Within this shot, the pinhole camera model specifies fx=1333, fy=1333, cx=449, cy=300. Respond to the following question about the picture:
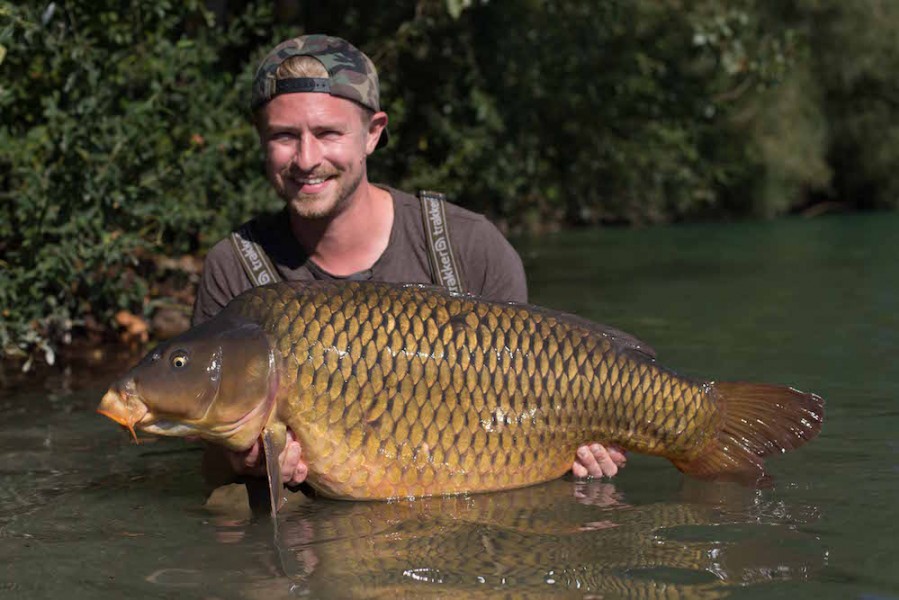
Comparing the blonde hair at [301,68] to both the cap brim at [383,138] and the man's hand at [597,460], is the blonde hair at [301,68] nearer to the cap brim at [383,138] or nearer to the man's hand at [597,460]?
the cap brim at [383,138]

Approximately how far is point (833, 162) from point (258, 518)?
2349 centimetres

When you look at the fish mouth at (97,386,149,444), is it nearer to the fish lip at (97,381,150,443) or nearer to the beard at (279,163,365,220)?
the fish lip at (97,381,150,443)

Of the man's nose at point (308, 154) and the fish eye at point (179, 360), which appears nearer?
the fish eye at point (179, 360)

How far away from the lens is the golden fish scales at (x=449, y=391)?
3.08 m

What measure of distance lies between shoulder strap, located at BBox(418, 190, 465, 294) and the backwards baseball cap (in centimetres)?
34

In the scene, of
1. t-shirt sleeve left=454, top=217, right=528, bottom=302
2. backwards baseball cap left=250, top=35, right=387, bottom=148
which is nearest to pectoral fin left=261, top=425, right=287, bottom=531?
t-shirt sleeve left=454, top=217, right=528, bottom=302

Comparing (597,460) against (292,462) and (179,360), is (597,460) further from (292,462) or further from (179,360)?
(179,360)

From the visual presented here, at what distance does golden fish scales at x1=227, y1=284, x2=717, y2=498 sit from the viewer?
3.08 metres

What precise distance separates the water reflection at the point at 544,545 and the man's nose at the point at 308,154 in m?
0.89

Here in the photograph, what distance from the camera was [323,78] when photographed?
3.58 meters

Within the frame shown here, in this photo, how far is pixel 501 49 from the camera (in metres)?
13.9

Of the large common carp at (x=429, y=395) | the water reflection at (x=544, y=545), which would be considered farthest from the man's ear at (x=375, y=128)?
the water reflection at (x=544, y=545)

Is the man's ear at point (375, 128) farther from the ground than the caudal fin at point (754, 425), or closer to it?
farther from the ground

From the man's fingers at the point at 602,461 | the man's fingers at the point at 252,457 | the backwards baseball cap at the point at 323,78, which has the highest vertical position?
the backwards baseball cap at the point at 323,78
